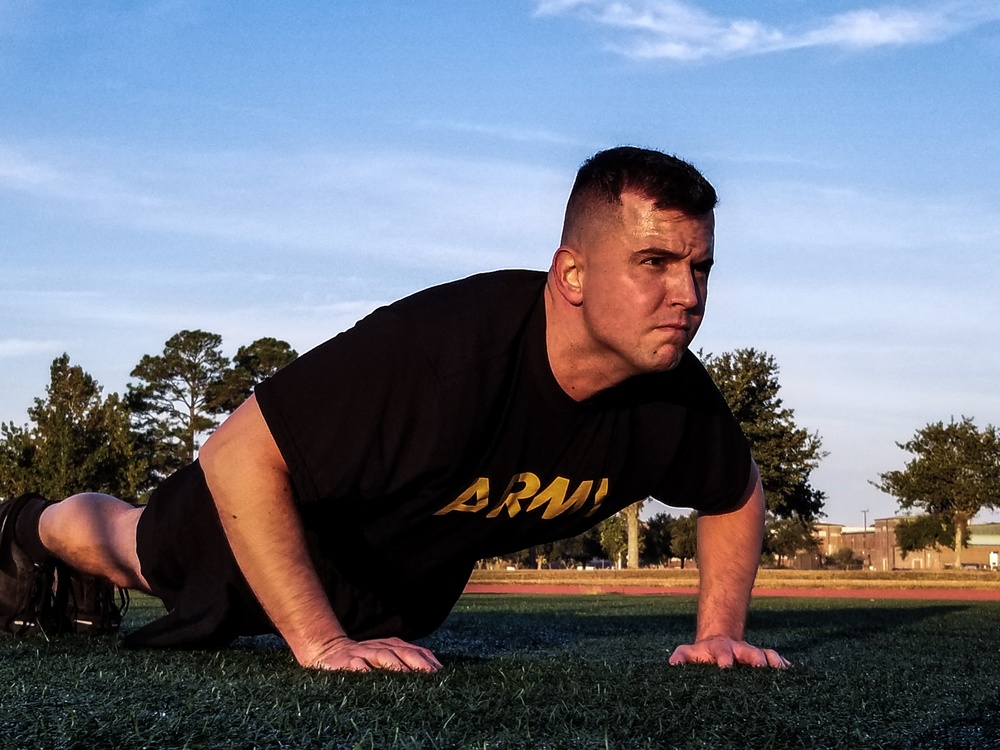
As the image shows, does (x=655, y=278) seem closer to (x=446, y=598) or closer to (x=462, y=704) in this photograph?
(x=462, y=704)

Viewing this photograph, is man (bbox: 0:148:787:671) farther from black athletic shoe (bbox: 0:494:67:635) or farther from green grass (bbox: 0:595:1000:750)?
black athletic shoe (bbox: 0:494:67:635)

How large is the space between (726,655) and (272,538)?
55.8 inches

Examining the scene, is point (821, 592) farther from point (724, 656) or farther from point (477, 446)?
point (477, 446)

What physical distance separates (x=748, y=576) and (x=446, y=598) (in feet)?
3.47

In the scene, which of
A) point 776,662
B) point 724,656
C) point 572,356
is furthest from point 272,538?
point 776,662

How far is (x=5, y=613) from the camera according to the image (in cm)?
402

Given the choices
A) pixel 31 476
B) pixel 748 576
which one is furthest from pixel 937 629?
pixel 31 476

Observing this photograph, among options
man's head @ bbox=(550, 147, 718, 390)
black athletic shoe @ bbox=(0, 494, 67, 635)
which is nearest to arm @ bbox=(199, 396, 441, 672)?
man's head @ bbox=(550, 147, 718, 390)

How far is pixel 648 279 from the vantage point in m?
2.74

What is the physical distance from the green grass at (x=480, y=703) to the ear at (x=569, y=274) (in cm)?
101

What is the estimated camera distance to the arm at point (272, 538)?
9.08ft

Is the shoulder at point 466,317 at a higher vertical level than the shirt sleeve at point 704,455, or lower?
higher

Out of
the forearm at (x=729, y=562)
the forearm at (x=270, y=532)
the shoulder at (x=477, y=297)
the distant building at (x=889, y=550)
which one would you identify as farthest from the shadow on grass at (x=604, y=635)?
the distant building at (x=889, y=550)

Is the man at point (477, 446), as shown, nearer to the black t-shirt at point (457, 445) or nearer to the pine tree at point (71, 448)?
the black t-shirt at point (457, 445)
